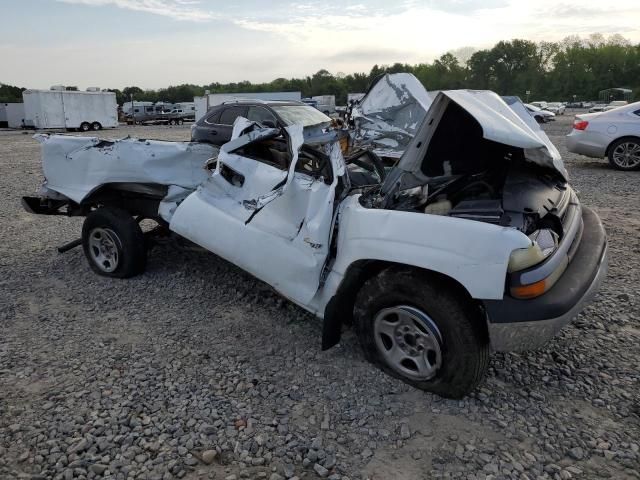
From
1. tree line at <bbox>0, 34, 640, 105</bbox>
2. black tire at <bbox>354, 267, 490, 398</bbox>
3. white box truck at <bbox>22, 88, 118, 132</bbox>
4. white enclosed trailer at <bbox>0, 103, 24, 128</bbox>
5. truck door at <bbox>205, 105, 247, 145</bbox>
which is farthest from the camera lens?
tree line at <bbox>0, 34, 640, 105</bbox>

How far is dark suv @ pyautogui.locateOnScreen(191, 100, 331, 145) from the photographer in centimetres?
966

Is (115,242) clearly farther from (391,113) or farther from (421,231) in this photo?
(421,231)

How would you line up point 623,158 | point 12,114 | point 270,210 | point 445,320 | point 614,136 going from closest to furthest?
1. point 445,320
2. point 270,210
3. point 614,136
4. point 623,158
5. point 12,114

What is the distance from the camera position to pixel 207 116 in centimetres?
1027

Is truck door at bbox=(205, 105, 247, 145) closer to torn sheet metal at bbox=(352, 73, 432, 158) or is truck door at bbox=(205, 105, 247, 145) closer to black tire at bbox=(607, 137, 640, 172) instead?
torn sheet metal at bbox=(352, 73, 432, 158)

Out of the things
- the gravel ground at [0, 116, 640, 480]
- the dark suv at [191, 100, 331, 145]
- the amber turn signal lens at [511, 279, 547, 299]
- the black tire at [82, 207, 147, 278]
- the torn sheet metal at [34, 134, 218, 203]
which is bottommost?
the gravel ground at [0, 116, 640, 480]

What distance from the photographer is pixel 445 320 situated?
254 centimetres

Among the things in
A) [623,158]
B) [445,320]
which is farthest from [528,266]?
[623,158]

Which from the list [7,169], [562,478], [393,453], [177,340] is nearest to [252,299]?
[177,340]

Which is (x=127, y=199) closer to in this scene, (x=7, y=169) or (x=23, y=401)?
(x=23, y=401)

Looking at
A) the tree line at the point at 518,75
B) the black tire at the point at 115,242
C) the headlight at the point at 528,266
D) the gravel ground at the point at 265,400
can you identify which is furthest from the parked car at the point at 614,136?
the tree line at the point at 518,75

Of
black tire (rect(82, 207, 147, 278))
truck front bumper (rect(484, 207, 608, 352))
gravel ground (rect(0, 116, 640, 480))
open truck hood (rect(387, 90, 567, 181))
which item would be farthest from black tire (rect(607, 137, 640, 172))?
black tire (rect(82, 207, 147, 278))

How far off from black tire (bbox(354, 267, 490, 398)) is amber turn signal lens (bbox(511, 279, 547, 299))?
10.5 inches

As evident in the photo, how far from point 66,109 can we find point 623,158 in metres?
29.1
